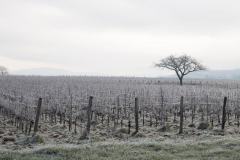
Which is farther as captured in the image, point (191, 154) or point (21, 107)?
point (21, 107)

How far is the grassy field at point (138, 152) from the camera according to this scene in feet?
36.5

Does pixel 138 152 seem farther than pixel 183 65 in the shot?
No

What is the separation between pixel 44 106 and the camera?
83.8 feet

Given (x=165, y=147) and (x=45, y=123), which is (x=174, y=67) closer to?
(x=45, y=123)

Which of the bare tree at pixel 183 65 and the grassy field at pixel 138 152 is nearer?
the grassy field at pixel 138 152

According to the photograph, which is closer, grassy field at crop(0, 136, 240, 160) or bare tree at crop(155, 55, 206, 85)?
grassy field at crop(0, 136, 240, 160)

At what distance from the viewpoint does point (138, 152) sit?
11.9 m

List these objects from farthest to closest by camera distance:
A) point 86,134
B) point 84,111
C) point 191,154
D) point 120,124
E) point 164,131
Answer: point 84,111 → point 120,124 → point 164,131 → point 86,134 → point 191,154

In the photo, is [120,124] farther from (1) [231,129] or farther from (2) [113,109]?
(1) [231,129]

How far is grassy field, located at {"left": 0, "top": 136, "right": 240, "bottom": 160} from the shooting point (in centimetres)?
1112

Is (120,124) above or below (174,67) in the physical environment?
below

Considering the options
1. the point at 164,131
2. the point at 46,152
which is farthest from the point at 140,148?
the point at 164,131

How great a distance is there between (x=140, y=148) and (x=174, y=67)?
57.1 metres

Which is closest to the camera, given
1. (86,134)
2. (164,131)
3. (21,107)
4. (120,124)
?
(86,134)
